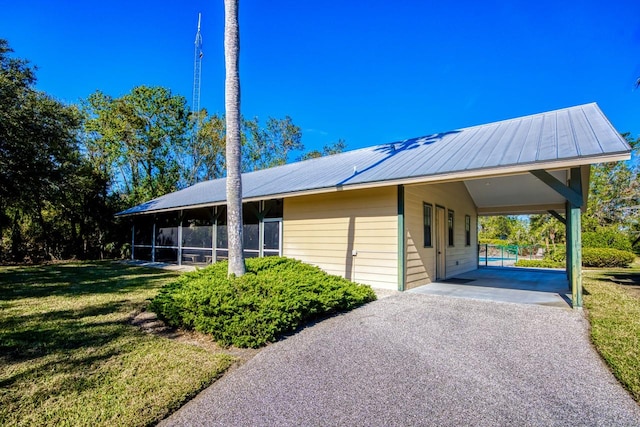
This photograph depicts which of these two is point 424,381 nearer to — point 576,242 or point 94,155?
point 576,242

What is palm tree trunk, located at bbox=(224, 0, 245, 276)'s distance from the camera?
18.4ft

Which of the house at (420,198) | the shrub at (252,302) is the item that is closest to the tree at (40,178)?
the house at (420,198)

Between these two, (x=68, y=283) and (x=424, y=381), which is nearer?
(x=424, y=381)

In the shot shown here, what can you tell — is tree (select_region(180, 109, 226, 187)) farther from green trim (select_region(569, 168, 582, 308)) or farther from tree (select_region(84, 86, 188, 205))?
green trim (select_region(569, 168, 582, 308))

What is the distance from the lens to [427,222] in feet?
28.9

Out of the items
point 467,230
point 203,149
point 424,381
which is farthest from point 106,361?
point 203,149

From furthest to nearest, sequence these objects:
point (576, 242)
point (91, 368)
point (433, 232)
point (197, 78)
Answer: point (197, 78), point (433, 232), point (576, 242), point (91, 368)

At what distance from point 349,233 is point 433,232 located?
2.44 meters

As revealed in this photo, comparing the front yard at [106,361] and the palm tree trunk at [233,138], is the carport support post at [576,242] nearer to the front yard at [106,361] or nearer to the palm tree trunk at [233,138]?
the front yard at [106,361]

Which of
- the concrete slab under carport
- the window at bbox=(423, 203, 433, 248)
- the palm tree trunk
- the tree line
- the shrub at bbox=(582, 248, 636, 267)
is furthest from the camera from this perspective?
the shrub at bbox=(582, 248, 636, 267)

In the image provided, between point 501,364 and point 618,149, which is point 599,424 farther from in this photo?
point 618,149

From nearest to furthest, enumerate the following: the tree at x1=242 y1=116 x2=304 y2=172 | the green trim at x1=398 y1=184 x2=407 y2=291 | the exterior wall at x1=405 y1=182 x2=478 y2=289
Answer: the green trim at x1=398 y1=184 x2=407 y2=291, the exterior wall at x1=405 y1=182 x2=478 y2=289, the tree at x1=242 y1=116 x2=304 y2=172

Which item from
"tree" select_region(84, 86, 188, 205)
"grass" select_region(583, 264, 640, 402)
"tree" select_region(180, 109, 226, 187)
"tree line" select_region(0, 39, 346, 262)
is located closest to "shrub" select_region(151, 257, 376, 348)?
"grass" select_region(583, 264, 640, 402)

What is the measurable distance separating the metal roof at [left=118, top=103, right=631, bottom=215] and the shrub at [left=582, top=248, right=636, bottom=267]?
427 inches
